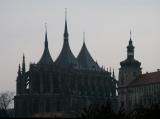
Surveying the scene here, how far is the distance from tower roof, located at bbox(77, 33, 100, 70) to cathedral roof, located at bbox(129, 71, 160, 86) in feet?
73.5

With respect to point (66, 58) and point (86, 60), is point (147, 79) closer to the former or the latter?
point (66, 58)

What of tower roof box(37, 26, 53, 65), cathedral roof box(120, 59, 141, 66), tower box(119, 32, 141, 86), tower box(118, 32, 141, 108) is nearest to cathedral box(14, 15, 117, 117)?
tower roof box(37, 26, 53, 65)

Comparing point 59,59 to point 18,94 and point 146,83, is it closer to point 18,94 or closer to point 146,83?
point 18,94

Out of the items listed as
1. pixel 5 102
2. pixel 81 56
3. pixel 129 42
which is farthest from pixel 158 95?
pixel 5 102

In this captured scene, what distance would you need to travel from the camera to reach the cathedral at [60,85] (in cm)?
13488

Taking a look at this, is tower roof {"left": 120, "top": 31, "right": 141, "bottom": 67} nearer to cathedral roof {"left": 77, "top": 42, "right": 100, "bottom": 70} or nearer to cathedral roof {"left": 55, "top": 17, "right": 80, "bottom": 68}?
cathedral roof {"left": 55, "top": 17, "right": 80, "bottom": 68}

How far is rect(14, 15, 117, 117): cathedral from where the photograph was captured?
134875 millimetres

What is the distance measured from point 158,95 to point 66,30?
4610 cm

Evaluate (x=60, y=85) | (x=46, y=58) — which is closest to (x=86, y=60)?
(x=46, y=58)

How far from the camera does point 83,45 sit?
500 feet

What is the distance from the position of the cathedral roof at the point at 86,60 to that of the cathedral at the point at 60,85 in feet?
1.10

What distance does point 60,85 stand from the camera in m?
136

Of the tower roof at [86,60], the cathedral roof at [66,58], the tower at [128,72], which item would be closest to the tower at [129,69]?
the tower at [128,72]

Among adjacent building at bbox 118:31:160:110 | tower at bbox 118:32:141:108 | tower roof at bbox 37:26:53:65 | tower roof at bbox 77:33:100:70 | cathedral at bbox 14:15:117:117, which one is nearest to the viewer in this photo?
adjacent building at bbox 118:31:160:110
